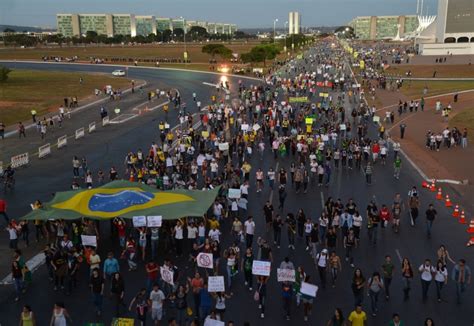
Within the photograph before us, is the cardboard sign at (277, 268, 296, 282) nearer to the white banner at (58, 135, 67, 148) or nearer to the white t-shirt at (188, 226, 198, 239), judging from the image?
the white t-shirt at (188, 226, 198, 239)

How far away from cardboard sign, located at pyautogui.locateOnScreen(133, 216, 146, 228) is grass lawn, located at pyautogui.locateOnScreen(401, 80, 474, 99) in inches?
1894

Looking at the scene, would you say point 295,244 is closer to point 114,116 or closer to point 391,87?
point 114,116

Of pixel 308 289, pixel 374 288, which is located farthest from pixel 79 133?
pixel 374 288

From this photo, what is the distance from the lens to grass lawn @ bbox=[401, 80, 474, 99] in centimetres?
5979

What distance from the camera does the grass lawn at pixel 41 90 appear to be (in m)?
49.4

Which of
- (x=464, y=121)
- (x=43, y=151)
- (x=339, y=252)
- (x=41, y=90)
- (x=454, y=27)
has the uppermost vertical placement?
(x=454, y=27)

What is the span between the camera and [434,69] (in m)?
85.4

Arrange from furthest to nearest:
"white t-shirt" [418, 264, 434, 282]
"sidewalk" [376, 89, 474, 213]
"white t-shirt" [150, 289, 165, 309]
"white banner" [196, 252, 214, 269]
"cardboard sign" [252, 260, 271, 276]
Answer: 1. "sidewalk" [376, 89, 474, 213]
2. "white banner" [196, 252, 214, 269]
3. "white t-shirt" [418, 264, 434, 282]
4. "cardboard sign" [252, 260, 271, 276]
5. "white t-shirt" [150, 289, 165, 309]

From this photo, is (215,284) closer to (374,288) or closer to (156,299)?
(156,299)

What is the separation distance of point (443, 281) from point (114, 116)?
3952 cm

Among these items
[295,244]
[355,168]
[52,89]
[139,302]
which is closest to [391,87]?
[355,168]

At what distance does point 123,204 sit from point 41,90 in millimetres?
52927

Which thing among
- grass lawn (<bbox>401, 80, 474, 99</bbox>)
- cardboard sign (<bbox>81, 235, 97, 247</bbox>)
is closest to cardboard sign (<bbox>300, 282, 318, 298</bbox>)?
cardboard sign (<bbox>81, 235, 97, 247</bbox>)

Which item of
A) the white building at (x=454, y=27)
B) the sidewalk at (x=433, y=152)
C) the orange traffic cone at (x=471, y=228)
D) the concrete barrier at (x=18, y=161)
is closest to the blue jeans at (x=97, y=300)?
the orange traffic cone at (x=471, y=228)
